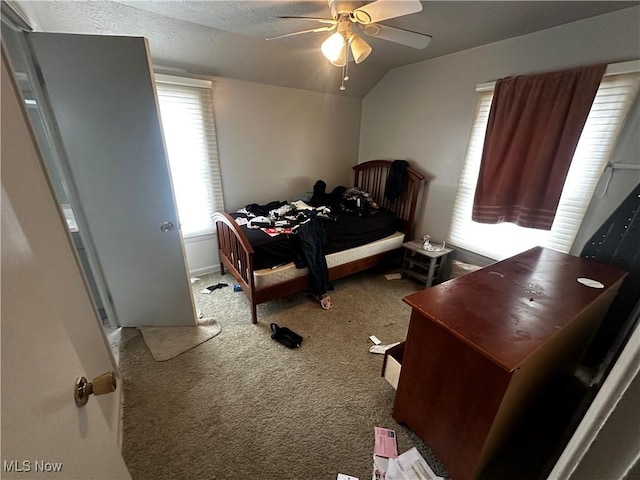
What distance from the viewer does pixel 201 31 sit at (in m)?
2.23

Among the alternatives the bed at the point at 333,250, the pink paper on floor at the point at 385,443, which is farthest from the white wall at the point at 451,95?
the pink paper on floor at the point at 385,443

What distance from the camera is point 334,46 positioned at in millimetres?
1849

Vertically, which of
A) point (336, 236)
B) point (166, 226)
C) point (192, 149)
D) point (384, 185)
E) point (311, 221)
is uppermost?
point (192, 149)

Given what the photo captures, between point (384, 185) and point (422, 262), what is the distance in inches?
49.6

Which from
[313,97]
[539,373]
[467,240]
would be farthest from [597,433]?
[313,97]

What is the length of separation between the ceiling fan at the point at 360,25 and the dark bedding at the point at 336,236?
59.2 inches

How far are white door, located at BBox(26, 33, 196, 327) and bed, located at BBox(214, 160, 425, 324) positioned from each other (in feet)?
1.74

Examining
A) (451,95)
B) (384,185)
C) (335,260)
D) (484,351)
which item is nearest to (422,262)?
(335,260)

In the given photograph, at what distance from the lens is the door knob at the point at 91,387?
607 millimetres

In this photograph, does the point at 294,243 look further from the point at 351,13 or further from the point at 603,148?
the point at 603,148

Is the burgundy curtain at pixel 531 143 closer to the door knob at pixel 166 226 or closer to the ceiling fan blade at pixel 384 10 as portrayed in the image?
the ceiling fan blade at pixel 384 10

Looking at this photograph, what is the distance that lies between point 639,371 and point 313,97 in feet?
12.7

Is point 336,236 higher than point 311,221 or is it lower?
lower

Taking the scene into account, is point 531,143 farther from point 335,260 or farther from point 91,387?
point 91,387
